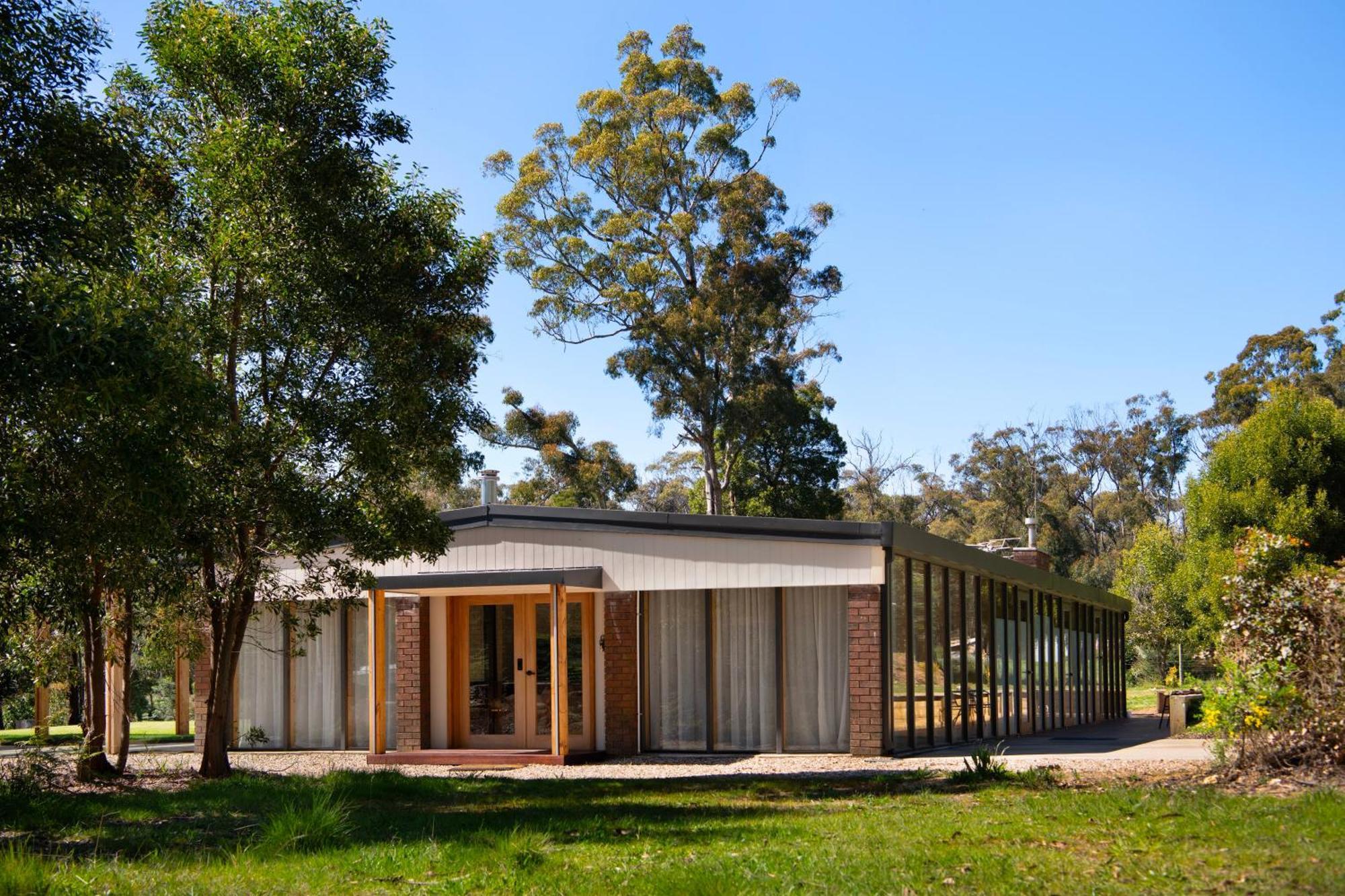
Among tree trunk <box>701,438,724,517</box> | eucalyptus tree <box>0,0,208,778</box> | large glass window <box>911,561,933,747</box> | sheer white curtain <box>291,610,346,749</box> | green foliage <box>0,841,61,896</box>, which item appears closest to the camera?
green foliage <box>0,841,61,896</box>

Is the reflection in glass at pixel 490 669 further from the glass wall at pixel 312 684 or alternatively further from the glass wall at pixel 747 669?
the glass wall at pixel 747 669

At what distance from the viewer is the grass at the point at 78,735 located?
21.3 metres

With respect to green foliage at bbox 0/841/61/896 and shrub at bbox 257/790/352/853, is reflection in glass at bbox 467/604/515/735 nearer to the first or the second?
shrub at bbox 257/790/352/853

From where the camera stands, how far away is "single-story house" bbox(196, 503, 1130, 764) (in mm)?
15680

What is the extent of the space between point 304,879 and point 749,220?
29045mm

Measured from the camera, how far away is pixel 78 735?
22.2 m

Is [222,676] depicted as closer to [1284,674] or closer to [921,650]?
[921,650]

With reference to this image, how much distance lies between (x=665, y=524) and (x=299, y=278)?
230 inches

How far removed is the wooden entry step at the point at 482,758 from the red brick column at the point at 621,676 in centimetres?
38

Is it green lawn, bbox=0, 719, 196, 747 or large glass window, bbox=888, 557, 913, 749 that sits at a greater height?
large glass window, bbox=888, 557, 913, 749

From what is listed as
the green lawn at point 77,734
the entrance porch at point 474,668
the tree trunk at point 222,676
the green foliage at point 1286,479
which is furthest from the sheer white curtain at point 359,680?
the green foliage at point 1286,479

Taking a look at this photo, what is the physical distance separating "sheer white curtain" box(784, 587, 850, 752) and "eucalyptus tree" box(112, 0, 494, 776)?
529 centimetres

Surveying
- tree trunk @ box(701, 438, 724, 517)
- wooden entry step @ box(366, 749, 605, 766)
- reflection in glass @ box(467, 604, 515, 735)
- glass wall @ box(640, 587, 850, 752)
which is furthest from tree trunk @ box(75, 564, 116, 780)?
tree trunk @ box(701, 438, 724, 517)

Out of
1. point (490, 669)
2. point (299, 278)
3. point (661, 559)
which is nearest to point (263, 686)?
point (490, 669)
